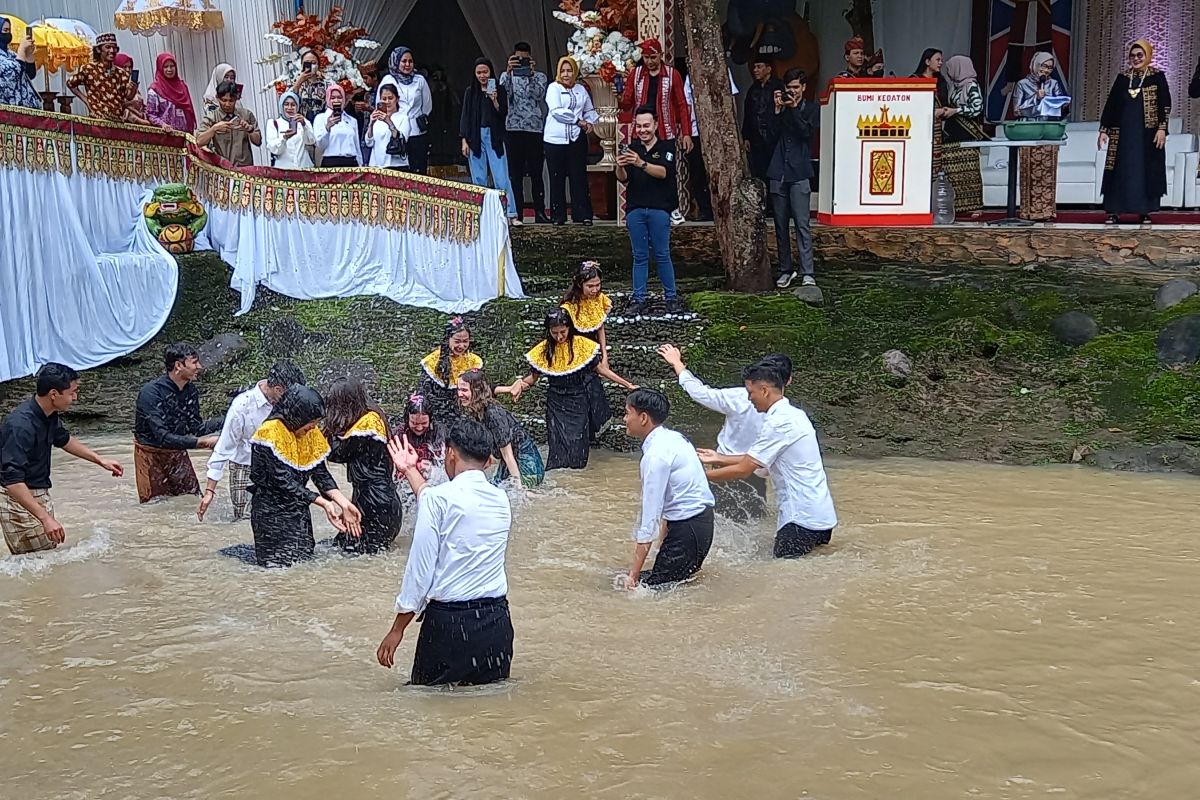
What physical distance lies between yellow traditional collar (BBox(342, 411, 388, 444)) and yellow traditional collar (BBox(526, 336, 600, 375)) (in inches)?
84.9

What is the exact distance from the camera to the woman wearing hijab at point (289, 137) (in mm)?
13055

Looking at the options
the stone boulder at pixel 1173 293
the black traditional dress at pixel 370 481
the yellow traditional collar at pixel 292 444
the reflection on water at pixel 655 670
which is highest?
the stone boulder at pixel 1173 293

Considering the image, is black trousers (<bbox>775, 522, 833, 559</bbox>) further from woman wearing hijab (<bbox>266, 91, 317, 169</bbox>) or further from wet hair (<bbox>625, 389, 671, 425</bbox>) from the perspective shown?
woman wearing hijab (<bbox>266, 91, 317, 169</bbox>)

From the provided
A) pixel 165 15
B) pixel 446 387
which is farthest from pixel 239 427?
pixel 165 15

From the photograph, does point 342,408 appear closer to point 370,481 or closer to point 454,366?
point 370,481

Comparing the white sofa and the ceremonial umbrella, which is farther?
the ceremonial umbrella

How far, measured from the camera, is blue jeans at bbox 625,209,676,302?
11477 mm

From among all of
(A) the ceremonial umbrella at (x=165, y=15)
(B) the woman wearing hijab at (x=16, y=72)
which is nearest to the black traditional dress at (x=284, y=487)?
(B) the woman wearing hijab at (x=16, y=72)

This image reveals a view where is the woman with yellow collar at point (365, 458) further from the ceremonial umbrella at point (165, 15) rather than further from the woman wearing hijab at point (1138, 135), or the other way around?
the ceremonial umbrella at point (165, 15)

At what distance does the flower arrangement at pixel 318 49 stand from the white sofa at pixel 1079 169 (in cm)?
715

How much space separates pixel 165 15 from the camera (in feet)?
48.6

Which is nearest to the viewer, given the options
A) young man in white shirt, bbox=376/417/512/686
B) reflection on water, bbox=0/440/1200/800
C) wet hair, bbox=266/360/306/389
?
reflection on water, bbox=0/440/1200/800

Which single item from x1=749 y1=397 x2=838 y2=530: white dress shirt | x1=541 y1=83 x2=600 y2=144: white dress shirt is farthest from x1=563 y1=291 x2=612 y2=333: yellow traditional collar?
x1=541 y1=83 x2=600 y2=144: white dress shirt

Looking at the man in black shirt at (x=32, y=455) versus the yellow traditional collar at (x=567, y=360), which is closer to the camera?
the man in black shirt at (x=32, y=455)
